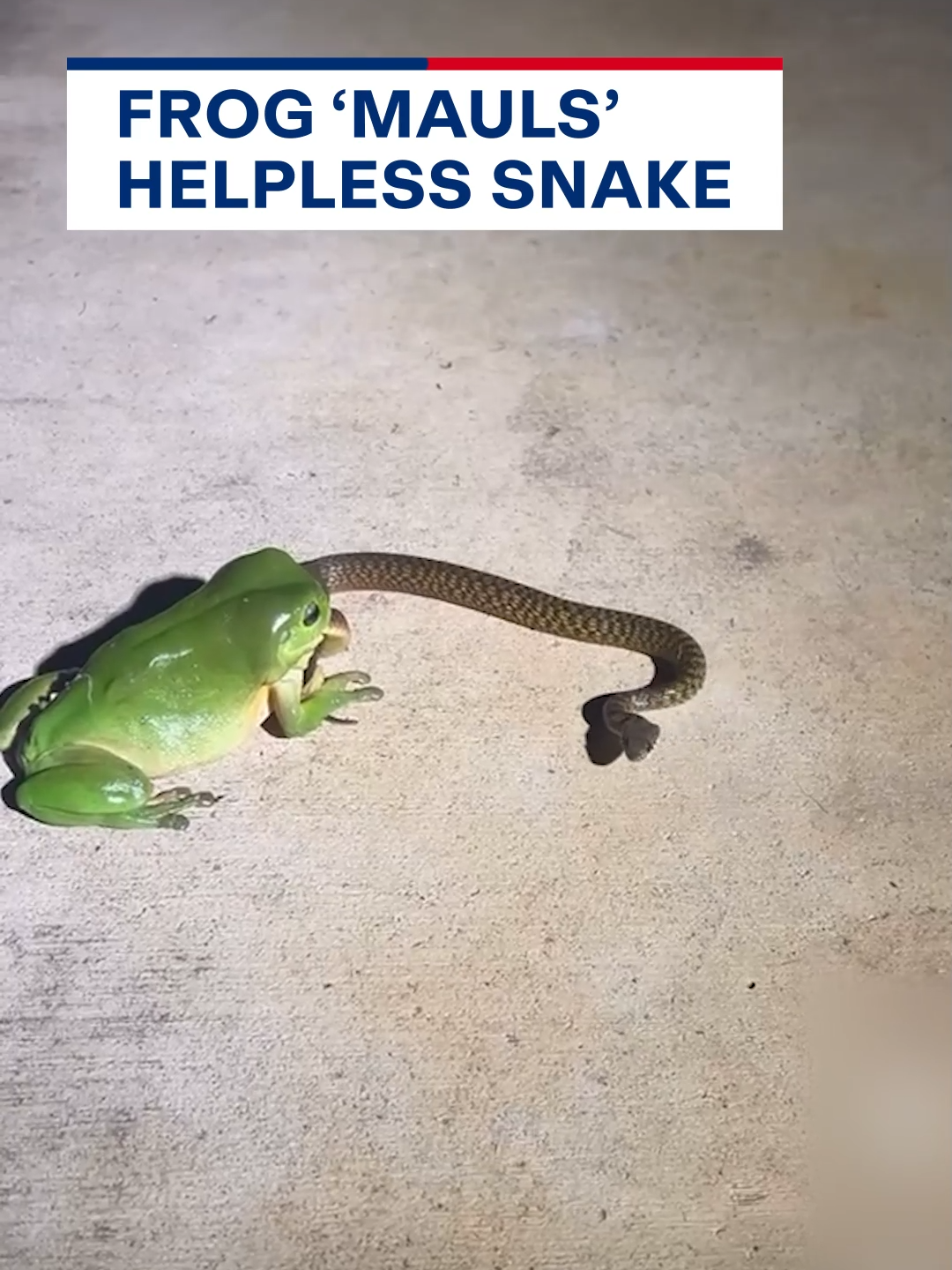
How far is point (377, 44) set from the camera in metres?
5.34

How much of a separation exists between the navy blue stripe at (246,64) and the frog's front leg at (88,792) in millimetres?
3602

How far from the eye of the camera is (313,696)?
276cm

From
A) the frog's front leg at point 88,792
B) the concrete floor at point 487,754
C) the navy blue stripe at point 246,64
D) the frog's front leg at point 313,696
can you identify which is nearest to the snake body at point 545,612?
the concrete floor at point 487,754

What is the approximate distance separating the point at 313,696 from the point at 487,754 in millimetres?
387

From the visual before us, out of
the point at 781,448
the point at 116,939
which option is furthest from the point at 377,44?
the point at 116,939

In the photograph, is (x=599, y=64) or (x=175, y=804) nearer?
(x=175, y=804)

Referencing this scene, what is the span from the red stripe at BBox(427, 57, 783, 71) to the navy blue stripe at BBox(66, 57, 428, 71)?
0.16m

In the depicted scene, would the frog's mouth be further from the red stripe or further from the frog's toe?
the red stripe

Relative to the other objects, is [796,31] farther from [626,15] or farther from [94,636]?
[94,636]

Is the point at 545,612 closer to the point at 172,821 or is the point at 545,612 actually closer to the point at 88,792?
the point at 172,821

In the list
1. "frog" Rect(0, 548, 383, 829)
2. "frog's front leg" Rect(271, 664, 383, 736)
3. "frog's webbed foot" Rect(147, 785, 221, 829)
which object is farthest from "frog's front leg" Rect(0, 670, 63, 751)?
"frog's front leg" Rect(271, 664, 383, 736)

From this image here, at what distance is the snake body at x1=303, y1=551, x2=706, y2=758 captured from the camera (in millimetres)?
2840

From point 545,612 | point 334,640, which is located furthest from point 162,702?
point 545,612

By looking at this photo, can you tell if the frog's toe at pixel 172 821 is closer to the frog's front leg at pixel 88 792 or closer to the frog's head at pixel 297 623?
the frog's front leg at pixel 88 792
